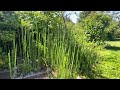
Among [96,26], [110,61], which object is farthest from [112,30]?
[110,61]

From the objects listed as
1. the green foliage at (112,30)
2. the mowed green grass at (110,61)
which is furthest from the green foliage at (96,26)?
the mowed green grass at (110,61)

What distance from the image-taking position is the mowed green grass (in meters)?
4.39

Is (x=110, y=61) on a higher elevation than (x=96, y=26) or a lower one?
lower

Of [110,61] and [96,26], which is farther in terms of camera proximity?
[96,26]

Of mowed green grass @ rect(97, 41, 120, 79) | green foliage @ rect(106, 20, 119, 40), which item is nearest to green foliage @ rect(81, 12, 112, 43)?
green foliage @ rect(106, 20, 119, 40)

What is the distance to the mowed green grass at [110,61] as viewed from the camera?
4.39 metres

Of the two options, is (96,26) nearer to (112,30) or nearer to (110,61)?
(112,30)

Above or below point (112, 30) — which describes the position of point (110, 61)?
below

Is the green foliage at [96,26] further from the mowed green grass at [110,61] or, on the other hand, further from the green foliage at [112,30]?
the mowed green grass at [110,61]

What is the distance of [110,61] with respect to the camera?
4430 mm
